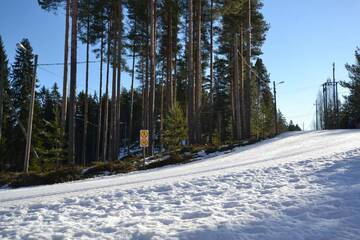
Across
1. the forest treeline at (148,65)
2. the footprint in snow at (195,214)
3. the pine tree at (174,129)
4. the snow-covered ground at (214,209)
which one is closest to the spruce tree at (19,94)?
the forest treeline at (148,65)

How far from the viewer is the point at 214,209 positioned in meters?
6.19

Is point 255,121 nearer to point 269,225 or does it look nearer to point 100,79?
point 100,79

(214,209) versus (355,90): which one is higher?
(355,90)

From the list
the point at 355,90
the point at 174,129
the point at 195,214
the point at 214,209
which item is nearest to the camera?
the point at 195,214

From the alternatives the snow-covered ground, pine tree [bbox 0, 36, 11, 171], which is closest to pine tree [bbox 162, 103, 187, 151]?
the snow-covered ground

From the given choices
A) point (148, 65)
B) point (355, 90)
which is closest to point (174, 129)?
point (148, 65)

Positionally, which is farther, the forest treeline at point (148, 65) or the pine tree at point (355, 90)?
the pine tree at point (355, 90)

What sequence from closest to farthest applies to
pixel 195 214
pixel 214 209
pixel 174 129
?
pixel 195 214, pixel 214 209, pixel 174 129

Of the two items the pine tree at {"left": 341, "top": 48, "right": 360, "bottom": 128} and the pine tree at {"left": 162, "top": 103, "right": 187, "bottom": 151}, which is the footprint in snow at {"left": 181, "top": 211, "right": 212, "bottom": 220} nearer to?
the pine tree at {"left": 162, "top": 103, "right": 187, "bottom": 151}

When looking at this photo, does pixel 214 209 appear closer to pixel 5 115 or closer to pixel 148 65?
pixel 148 65

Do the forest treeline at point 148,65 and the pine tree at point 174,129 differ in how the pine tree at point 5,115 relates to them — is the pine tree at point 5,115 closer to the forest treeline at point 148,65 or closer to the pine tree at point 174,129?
the forest treeline at point 148,65

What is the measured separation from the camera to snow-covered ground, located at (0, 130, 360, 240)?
193 inches

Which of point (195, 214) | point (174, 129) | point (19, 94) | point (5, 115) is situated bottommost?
point (195, 214)

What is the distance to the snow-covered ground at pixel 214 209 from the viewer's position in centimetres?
490
